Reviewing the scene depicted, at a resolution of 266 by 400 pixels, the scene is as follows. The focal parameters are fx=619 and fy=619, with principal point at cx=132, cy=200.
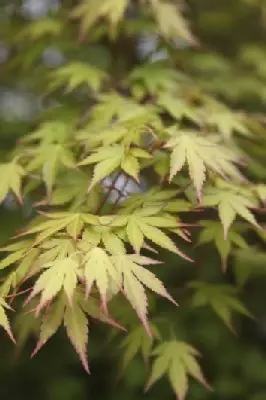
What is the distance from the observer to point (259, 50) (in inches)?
90.0

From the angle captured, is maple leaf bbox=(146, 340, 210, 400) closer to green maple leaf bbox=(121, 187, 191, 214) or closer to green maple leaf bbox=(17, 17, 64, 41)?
green maple leaf bbox=(121, 187, 191, 214)

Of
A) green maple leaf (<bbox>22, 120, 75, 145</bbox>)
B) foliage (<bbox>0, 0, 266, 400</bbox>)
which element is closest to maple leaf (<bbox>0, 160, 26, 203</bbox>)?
foliage (<bbox>0, 0, 266, 400</bbox>)

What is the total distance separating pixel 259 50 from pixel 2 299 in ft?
4.89

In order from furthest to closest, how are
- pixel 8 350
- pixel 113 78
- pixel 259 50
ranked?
1. pixel 8 350
2. pixel 259 50
3. pixel 113 78

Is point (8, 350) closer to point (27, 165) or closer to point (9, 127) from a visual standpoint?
point (9, 127)

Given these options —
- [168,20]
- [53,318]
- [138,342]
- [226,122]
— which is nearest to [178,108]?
[226,122]

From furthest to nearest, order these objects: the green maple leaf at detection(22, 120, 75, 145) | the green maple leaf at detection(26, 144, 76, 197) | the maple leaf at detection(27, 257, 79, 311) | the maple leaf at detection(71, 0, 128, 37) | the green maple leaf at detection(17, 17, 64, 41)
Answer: the green maple leaf at detection(17, 17, 64, 41), the maple leaf at detection(71, 0, 128, 37), the green maple leaf at detection(22, 120, 75, 145), the green maple leaf at detection(26, 144, 76, 197), the maple leaf at detection(27, 257, 79, 311)

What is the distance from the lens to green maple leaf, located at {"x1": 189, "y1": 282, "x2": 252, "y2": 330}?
5.64 feet

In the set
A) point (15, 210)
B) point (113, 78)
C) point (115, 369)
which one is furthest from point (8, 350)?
point (113, 78)

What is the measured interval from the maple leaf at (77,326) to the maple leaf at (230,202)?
38 cm

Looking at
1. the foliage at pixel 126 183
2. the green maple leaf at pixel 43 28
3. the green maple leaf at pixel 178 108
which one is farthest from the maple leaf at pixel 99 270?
the green maple leaf at pixel 43 28

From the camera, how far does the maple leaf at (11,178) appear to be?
144 cm

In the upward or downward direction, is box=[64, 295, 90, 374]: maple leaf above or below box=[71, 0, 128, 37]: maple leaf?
below

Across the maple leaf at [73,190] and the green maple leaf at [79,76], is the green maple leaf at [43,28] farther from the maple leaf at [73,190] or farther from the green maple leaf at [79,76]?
the maple leaf at [73,190]
